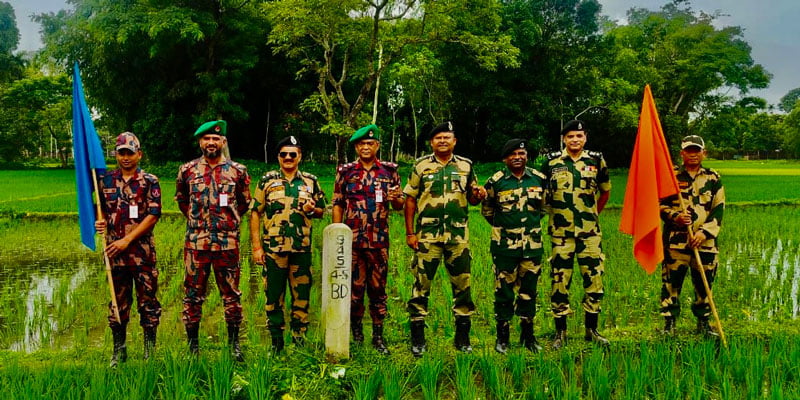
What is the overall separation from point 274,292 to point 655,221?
300cm

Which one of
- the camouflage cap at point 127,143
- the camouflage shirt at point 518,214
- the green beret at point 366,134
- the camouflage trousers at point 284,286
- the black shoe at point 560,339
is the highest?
the green beret at point 366,134

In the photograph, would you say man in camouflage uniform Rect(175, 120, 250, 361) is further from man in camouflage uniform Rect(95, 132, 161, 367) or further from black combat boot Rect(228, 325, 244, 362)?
man in camouflage uniform Rect(95, 132, 161, 367)

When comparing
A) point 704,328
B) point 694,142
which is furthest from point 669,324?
point 694,142

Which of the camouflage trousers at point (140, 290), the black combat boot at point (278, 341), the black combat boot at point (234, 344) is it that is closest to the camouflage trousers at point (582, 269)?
the black combat boot at point (278, 341)

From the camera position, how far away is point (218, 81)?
74.8 ft

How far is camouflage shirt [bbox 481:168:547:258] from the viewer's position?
402 centimetres

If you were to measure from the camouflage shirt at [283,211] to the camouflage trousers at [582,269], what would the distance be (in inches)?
79.0

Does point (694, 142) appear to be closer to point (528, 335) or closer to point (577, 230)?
point (577, 230)

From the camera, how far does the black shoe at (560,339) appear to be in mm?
4070

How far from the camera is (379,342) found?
405 centimetres

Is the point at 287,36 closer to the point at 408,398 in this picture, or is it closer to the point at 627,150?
the point at 408,398

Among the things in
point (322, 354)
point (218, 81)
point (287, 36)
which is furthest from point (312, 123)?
point (322, 354)

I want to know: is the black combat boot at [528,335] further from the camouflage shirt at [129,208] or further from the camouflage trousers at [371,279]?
the camouflage shirt at [129,208]

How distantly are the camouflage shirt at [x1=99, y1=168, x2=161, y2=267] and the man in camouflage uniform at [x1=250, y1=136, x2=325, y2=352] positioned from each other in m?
0.76
